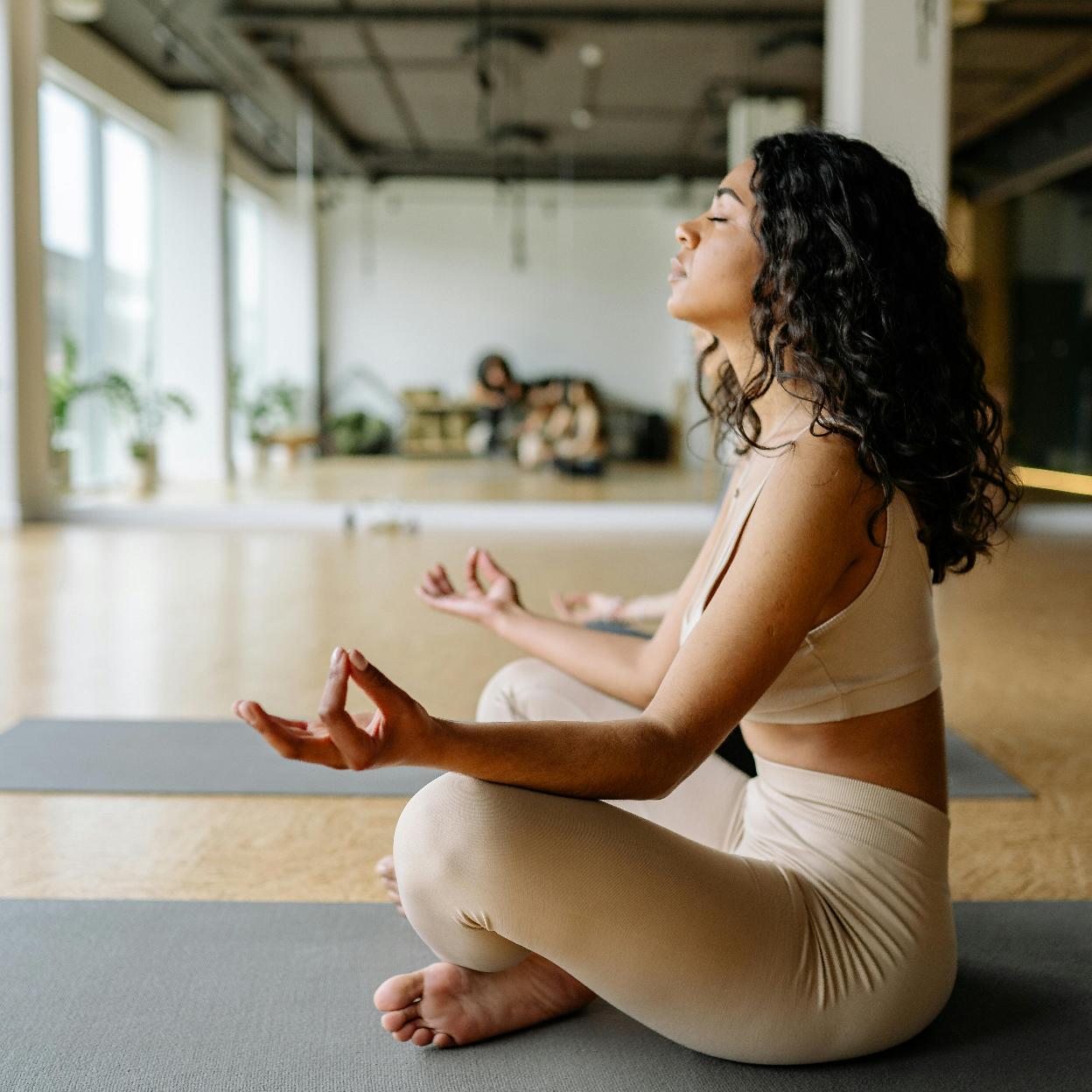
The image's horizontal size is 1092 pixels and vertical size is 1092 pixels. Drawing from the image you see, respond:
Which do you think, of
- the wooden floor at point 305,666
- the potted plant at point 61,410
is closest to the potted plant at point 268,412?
the potted plant at point 61,410

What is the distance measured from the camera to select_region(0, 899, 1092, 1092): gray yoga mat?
4.10 ft

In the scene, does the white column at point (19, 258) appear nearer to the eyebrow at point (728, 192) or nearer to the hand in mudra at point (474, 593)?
the hand in mudra at point (474, 593)

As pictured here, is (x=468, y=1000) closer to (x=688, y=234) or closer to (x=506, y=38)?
(x=688, y=234)

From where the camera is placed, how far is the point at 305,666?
3.46 meters

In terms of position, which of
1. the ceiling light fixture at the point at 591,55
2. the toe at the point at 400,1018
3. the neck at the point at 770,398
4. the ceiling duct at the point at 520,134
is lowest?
the toe at the point at 400,1018

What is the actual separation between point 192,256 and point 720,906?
9.86 metres

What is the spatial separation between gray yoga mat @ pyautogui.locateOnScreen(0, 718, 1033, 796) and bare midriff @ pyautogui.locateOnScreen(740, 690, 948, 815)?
123cm

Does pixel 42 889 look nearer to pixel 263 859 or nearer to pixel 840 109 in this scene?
pixel 263 859

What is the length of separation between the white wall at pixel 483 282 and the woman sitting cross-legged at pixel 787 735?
25.0ft

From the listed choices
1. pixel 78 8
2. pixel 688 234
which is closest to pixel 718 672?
pixel 688 234

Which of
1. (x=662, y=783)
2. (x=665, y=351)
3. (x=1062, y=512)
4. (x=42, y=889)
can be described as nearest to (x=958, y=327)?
(x=662, y=783)

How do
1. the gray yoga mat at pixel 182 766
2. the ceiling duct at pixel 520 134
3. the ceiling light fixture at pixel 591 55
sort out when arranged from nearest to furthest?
the gray yoga mat at pixel 182 766 → the ceiling light fixture at pixel 591 55 → the ceiling duct at pixel 520 134

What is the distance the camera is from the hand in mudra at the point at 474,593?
1.48 meters

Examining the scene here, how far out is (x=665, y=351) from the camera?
9.46 meters
